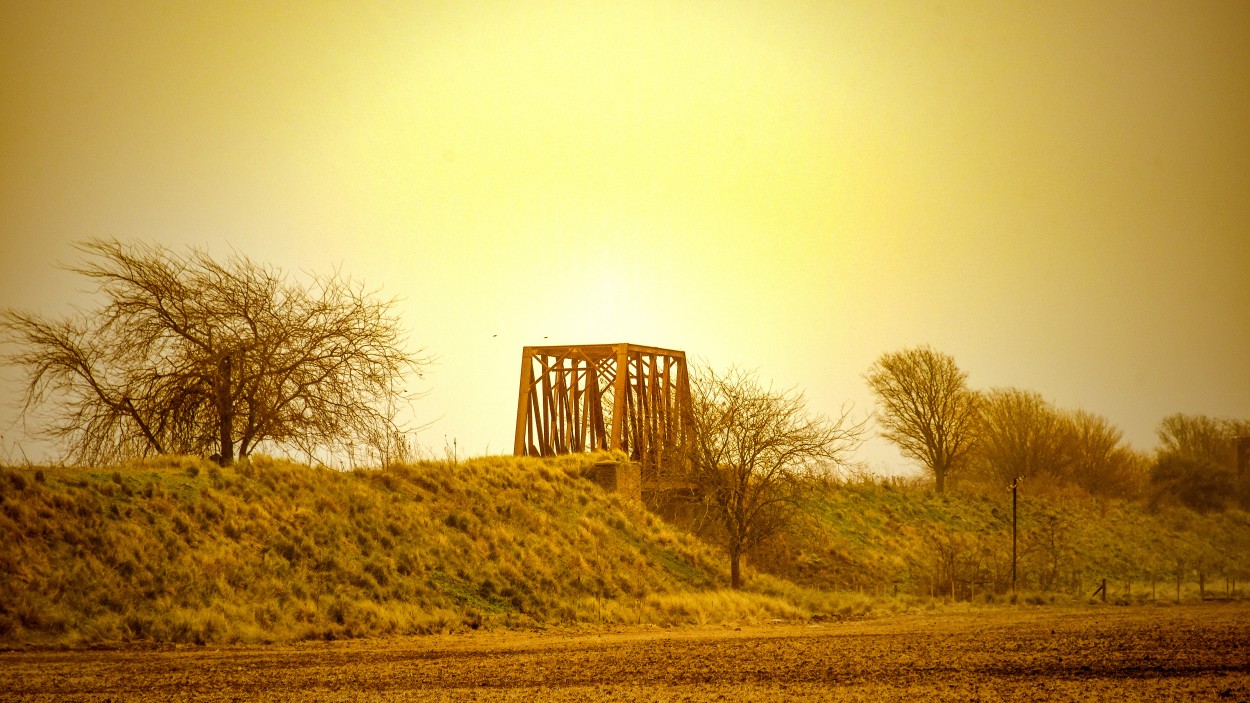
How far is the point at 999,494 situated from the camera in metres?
51.8

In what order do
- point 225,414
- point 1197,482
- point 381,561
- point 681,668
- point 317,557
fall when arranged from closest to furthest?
point 681,668 → point 317,557 → point 381,561 → point 225,414 → point 1197,482

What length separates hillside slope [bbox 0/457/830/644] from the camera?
57.6ft

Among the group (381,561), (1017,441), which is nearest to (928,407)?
(1017,441)

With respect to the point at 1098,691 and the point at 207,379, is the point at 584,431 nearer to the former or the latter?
the point at 207,379

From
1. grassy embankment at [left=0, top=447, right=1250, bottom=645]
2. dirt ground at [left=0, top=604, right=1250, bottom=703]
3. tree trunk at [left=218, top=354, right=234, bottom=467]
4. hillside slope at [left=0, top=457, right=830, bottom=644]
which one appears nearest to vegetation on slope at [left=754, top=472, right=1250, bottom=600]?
grassy embankment at [left=0, top=447, right=1250, bottom=645]

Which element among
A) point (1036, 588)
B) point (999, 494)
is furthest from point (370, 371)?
point (999, 494)

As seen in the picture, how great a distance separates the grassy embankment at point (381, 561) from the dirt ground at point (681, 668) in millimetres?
1346

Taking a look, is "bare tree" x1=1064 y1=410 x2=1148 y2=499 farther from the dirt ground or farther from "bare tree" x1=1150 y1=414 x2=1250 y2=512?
the dirt ground

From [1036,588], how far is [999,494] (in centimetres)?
1969

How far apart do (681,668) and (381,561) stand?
29.9ft

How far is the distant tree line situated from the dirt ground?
35.2 meters

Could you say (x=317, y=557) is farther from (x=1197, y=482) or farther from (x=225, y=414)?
(x=1197, y=482)

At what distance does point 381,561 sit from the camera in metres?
21.9

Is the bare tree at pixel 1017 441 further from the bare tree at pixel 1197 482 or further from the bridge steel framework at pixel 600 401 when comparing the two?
the bridge steel framework at pixel 600 401
